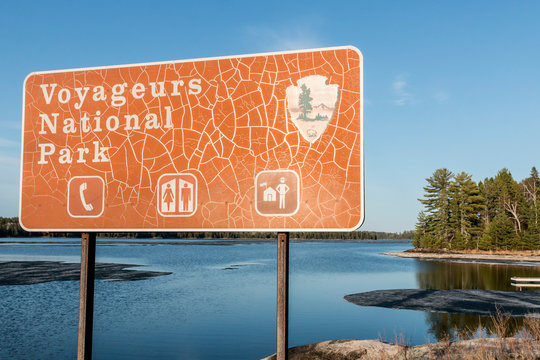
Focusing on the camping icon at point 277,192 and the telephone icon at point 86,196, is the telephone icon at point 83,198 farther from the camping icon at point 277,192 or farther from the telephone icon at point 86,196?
the camping icon at point 277,192

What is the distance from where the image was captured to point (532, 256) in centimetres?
7719

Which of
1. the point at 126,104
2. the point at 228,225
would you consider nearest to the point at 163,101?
the point at 126,104

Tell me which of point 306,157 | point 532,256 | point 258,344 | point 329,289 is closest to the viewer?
point 306,157

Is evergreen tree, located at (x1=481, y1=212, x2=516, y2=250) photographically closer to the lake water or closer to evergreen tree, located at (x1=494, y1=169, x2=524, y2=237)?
evergreen tree, located at (x1=494, y1=169, x2=524, y2=237)

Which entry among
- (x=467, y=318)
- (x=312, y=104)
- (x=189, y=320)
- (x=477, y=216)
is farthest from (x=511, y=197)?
(x=312, y=104)

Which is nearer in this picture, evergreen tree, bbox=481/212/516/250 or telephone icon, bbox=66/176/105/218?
telephone icon, bbox=66/176/105/218

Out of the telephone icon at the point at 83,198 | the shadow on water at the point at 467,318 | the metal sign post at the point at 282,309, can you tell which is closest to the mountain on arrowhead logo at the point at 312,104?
the metal sign post at the point at 282,309

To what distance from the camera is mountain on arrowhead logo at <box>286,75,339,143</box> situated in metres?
5.97

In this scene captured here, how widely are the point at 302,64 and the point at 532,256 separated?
84766mm

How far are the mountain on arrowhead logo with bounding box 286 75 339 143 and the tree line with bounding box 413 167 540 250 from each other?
87305 mm

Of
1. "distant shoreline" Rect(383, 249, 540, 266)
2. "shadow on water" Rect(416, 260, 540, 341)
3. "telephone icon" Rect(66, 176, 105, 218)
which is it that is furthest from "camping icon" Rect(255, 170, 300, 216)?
"distant shoreline" Rect(383, 249, 540, 266)

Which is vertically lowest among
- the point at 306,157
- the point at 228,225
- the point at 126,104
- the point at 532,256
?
the point at 532,256

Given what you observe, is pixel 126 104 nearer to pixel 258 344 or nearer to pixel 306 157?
pixel 306 157

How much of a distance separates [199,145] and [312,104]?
1.66m
